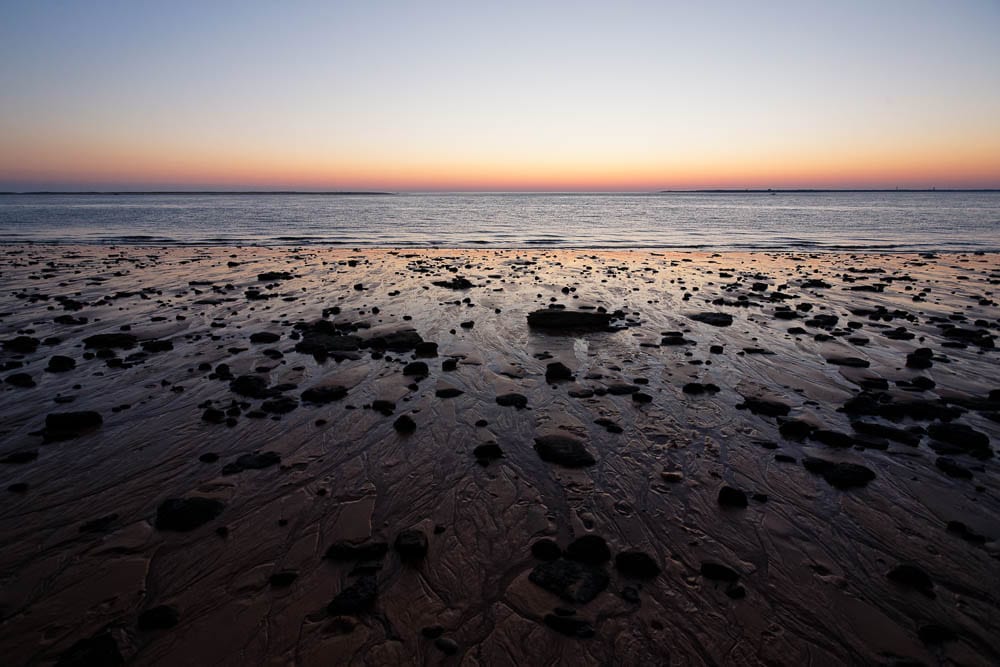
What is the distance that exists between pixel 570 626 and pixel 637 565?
1.12 meters

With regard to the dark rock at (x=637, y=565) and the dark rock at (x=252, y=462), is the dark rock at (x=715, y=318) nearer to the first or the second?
the dark rock at (x=637, y=565)

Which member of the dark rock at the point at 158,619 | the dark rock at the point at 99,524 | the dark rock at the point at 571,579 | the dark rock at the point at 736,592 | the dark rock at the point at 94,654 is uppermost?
the dark rock at the point at 94,654

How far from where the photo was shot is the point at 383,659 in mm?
4156

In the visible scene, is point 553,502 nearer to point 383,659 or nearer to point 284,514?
point 383,659

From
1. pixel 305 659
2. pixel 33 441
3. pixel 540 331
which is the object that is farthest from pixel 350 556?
pixel 540 331

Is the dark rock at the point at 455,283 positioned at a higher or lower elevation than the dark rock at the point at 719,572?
lower

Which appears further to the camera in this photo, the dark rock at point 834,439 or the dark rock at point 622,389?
the dark rock at point 622,389

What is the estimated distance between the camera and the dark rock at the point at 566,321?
14.8m

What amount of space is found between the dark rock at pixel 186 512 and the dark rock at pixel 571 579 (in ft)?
13.6

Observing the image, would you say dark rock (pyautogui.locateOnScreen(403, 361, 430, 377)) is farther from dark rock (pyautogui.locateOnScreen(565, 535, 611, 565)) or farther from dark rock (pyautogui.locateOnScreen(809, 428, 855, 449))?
dark rock (pyautogui.locateOnScreen(809, 428, 855, 449))

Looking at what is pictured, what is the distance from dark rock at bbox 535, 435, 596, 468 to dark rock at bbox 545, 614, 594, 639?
285 cm

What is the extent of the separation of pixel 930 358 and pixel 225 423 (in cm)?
1551

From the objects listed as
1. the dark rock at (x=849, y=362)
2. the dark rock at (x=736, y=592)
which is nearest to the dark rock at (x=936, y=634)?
the dark rock at (x=736, y=592)

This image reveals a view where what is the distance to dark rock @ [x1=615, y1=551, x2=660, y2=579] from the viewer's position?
516cm
